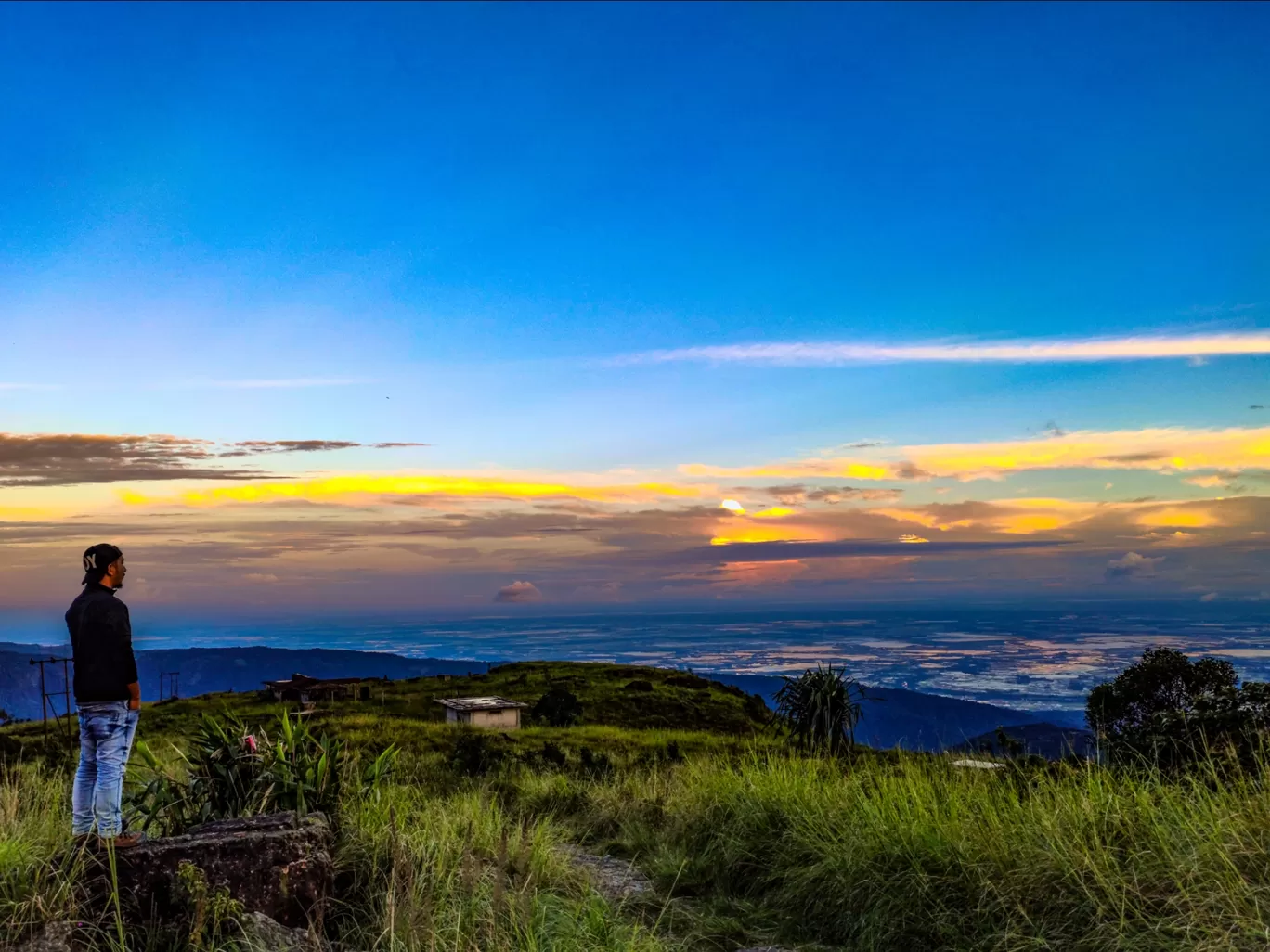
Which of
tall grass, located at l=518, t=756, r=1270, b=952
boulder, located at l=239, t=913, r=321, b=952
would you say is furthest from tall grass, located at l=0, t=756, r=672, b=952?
tall grass, located at l=518, t=756, r=1270, b=952

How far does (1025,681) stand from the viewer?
15.6m

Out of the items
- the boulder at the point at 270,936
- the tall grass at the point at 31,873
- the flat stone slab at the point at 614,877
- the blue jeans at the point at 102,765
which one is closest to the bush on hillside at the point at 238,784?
the tall grass at the point at 31,873

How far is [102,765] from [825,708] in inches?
475

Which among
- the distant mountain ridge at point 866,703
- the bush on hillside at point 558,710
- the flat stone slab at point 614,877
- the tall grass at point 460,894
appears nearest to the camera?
the tall grass at point 460,894

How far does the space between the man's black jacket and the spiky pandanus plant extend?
1180 centimetres

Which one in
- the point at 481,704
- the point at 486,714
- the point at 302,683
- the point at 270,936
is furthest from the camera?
the point at 302,683

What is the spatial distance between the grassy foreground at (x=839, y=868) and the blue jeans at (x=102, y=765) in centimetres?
40

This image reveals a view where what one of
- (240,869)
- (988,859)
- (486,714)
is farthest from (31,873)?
(486,714)

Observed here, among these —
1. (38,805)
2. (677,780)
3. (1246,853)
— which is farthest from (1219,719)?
(38,805)

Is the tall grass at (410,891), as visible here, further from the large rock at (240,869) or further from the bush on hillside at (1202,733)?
the bush on hillside at (1202,733)

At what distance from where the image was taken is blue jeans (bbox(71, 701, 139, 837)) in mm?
7434

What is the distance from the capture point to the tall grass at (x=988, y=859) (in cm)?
643

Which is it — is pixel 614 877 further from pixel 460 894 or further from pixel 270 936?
pixel 270 936

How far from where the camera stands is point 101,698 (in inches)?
297
